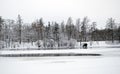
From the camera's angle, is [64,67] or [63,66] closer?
[64,67]

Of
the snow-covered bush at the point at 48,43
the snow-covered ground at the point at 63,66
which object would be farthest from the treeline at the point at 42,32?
the snow-covered ground at the point at 63,66

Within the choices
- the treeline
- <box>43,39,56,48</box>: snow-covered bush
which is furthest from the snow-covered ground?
the treeline

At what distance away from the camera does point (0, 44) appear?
69.7 meters

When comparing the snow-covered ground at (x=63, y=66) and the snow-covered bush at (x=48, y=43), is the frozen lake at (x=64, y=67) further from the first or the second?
the snow-covered bush at (x=48, y=43)

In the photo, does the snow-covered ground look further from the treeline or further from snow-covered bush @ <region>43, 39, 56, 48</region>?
the treeline

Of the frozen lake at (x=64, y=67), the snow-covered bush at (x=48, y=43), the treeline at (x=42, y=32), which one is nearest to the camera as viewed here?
the frozen lake at (x=64, y=67)

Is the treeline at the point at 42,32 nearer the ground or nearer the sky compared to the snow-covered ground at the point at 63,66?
nearer the sky

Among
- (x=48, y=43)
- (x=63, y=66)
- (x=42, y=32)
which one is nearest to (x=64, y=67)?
(x=63, y=66)

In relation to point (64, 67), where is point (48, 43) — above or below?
→ above

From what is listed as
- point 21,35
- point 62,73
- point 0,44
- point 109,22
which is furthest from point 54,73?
point 109,22

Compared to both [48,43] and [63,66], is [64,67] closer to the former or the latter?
[63,66]

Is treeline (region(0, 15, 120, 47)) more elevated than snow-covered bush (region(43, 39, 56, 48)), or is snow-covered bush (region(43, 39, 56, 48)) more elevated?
treeline (region(0, 15, 120, 47))

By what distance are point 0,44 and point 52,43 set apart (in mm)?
18006

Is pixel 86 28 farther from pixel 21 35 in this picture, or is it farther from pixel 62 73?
pixel 62 73
